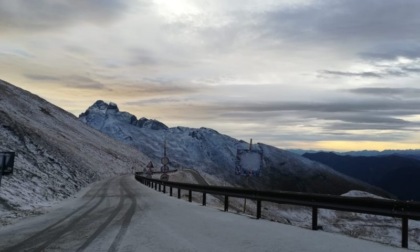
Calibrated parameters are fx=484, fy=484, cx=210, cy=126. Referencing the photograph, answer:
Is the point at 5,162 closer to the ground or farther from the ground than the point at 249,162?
closer to the ground

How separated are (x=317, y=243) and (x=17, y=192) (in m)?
16.8

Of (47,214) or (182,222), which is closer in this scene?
(182,222)

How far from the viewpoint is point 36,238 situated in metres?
11.4

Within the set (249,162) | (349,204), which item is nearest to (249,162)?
(249,162)

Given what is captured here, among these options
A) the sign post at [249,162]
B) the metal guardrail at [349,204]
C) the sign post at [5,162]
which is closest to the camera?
the metal guardrail at [349,204]

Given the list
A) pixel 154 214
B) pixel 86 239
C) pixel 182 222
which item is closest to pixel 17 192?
pixel 154 214

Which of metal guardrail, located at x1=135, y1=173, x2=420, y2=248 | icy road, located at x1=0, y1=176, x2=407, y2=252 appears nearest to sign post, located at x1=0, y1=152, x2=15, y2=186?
icy road, located at x1=0, y1=176, x2=407, y2=252

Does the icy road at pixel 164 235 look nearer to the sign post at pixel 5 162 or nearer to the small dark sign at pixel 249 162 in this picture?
the sign post at pixel 5 162

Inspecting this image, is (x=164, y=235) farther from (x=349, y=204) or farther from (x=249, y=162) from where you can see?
(x=249, y=162)

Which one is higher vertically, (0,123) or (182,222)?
(0,123)

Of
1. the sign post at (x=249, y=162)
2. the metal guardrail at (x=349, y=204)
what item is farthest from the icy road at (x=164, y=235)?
the sign post at (x=249, y=162)

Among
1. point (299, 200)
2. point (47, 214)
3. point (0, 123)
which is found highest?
point (0, 123)

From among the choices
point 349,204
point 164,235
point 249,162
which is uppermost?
point 249,162

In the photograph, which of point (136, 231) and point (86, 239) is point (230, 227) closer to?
point (136, 231)
